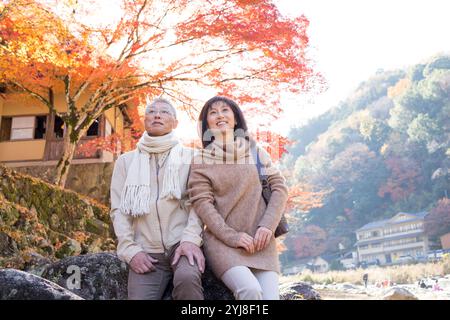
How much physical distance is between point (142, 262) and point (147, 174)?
1.85ft

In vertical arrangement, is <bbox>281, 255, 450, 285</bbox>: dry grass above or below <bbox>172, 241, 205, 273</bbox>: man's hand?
below

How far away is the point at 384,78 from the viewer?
61062 mm

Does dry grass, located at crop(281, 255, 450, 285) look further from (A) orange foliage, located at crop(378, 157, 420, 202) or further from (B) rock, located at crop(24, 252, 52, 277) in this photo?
(B) rock, located at crop(24, 252, 52, 277)

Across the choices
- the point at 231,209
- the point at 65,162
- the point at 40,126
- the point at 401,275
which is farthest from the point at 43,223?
the point at 401,275

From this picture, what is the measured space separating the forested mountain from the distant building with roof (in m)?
1.33

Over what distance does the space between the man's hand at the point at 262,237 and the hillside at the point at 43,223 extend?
11.3 ft

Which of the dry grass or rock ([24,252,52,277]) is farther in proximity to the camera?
the dry grass

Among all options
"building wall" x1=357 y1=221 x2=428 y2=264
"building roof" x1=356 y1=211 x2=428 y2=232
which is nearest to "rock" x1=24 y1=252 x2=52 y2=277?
"building wall" x1=357 y1=221 x2=428 y2=264

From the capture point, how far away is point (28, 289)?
196cm

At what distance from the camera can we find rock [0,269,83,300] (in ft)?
6.32

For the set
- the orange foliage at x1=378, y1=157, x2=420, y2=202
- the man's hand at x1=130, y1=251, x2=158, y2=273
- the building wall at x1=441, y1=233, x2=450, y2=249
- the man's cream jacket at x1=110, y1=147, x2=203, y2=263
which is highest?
the orange foliage at x1=378, y1=157, x2=420, y2=202
